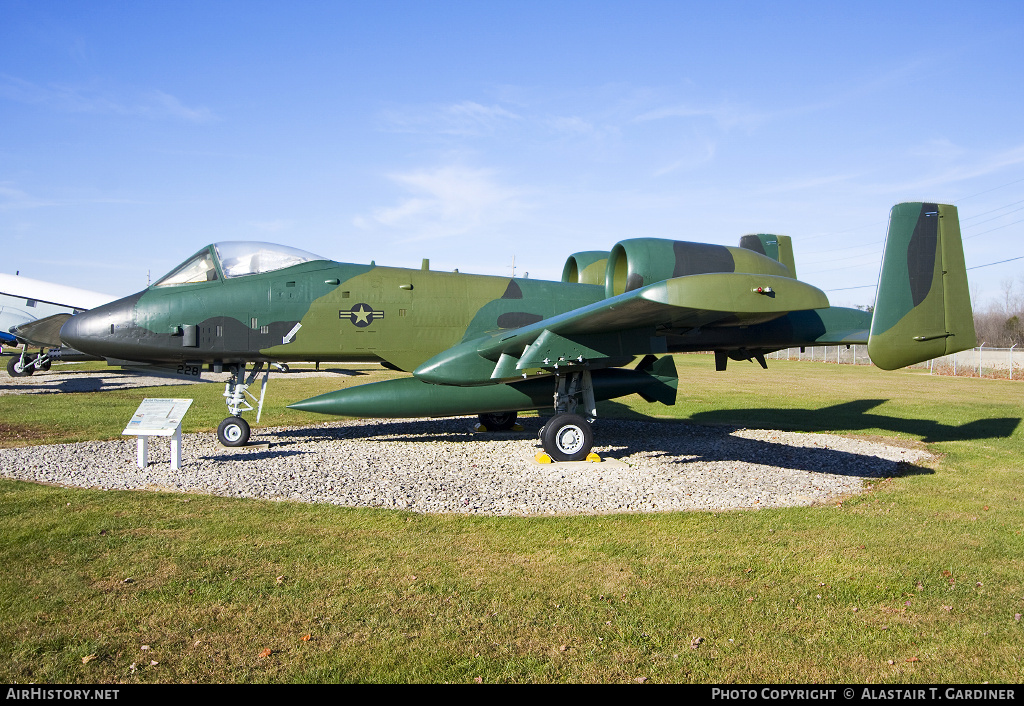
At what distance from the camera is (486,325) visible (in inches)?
419

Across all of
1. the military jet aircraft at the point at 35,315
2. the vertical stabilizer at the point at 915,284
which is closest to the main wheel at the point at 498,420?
the vertical stabilizer at the point at 915,284

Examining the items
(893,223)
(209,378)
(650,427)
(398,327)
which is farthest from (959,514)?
(209,378)

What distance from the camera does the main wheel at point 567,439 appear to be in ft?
30.6

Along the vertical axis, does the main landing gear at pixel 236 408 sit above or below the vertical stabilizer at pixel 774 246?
below

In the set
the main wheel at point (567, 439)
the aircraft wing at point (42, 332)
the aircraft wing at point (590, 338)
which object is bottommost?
the main wheel at point (567, 439)

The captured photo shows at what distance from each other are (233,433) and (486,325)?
4.22m

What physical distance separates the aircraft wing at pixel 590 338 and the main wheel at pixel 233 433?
298cm

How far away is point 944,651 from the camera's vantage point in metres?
3.80

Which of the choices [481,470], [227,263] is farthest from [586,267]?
[227,263]

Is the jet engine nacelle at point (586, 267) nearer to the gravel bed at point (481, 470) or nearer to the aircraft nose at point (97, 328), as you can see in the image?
the gravel bed at point (481, 470)

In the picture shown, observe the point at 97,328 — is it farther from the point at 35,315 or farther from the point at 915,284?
the point at 35,315

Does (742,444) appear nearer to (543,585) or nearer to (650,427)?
(650,427)

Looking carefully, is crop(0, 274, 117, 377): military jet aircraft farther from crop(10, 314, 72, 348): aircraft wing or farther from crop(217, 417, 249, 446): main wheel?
crop(217, 417, 249, 446): main wheel

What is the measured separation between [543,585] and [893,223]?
21.7 feet
